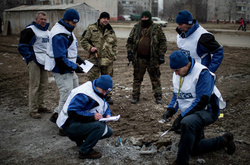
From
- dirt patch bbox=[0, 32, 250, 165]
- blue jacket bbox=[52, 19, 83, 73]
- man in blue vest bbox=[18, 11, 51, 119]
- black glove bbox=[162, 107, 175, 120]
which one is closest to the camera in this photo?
black glove bbox=[162, 107, 175, 120]

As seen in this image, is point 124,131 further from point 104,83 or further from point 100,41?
point 100,41

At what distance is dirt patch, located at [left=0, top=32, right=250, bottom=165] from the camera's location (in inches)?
149

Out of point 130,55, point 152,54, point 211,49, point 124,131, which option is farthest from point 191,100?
point 130,55

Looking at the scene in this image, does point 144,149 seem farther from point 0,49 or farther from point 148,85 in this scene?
point 0,49

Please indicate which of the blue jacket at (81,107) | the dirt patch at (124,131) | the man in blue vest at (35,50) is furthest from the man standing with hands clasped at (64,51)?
the blue jacket at (81,107)

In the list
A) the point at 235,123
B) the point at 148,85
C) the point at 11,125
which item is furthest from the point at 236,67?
the point at 11,125

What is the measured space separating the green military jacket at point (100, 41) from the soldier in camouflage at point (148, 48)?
540 mm

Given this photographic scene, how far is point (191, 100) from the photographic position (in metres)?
3.47

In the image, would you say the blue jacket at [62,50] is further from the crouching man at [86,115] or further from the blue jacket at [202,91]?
the blue jacket at [202,91]

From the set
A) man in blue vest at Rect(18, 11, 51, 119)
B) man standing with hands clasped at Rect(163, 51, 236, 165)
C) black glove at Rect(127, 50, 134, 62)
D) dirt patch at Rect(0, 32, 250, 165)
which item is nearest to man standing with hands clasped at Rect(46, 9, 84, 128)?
man in blue vest at Rect(18, 11, 51, 119)

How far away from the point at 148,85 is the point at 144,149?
4093 millimetres

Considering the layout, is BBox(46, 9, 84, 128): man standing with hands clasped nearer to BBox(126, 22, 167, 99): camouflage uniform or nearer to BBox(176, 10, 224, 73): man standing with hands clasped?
BBox(126, 22, 167, 99): camouflage uniform

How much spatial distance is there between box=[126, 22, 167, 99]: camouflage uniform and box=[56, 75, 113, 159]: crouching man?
8.61ft

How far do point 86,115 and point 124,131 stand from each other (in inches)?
57.0
